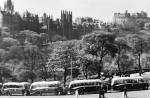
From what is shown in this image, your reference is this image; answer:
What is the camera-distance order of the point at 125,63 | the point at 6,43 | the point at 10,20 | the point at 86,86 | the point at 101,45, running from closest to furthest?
1. the point at 86,86
2. the point at 101,45
3. the point at 125,63
4. the point at 6,43
5. the point at 10,20

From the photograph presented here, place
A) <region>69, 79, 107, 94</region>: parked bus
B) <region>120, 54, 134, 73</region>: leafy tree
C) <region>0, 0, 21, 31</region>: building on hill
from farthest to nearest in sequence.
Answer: <region>0, 0, 21, 31</region>: building on hill < <region>120, 54, 134, 73</region>: leafy tree < <region>69, 79, 107, 94</region>: parked bus

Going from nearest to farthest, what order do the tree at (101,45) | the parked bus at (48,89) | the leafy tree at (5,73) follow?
1. the parked bus at (48,89)
2. the tree at (101,45)
3. the leafy tree at (5,73)

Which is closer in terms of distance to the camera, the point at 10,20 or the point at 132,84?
the point at 132,84

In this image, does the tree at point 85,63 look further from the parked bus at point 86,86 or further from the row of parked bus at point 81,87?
the parked bus at point 86,86

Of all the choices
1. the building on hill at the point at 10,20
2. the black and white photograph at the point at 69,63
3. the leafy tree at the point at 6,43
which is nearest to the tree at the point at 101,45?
the black and white photograph at the point at 69,63

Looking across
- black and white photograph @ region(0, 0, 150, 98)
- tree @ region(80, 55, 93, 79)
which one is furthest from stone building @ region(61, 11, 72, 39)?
tree @ region(80, 55, 93, 79)

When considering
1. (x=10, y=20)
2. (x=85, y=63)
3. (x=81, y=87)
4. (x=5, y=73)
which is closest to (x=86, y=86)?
(x=81, y=87)

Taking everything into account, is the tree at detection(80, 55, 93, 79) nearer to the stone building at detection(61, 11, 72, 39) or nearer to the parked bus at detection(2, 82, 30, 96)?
the parked bus at detection(2, 82, 30, 96)

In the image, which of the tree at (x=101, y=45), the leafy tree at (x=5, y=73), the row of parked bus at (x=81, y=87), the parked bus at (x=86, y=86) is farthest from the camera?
the leafy tree at (x=5, y=73)

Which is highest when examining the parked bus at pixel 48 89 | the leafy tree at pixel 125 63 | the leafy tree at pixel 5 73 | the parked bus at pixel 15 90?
the parked bus at pixel 48 89

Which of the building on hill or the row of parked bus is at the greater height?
the building on hill

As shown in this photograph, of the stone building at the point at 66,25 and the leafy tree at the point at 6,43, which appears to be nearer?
the leafy tree at the point at 6,43

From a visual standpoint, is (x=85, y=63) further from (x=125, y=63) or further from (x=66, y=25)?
(x=66, y=25)

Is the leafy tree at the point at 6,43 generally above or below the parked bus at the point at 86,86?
below
